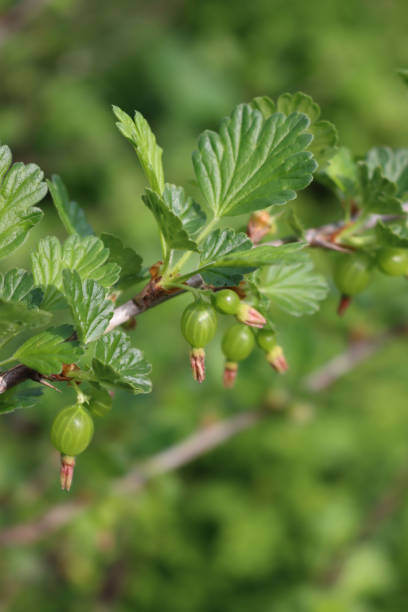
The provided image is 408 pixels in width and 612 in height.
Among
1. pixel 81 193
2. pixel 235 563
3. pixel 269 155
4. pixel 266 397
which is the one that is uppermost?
pixel 269 155

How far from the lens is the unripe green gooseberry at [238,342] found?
0.84m

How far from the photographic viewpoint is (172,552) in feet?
8.53

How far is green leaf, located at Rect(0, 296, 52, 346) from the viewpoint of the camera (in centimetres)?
57

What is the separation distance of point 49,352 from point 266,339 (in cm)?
31

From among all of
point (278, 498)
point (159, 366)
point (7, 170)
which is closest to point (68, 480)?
point (7, 170)

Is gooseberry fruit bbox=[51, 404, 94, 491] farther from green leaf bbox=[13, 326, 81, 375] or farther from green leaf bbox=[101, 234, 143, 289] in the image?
green leaf bbox=[101, 234, 143, 289]

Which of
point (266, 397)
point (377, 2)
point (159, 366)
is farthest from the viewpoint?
point (377, 2)

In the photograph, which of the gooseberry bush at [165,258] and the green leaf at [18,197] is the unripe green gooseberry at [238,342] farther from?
the green leaf at [18,197]

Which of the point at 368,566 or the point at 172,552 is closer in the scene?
the point at 368,566

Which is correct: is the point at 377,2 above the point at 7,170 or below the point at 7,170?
below

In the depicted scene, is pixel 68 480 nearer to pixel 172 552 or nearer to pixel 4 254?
pixel 4 254

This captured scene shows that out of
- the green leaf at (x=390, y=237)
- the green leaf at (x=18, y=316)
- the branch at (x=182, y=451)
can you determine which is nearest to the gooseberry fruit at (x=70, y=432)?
the green leaf at (x=18, y=316)

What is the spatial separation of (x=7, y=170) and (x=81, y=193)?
392 cm

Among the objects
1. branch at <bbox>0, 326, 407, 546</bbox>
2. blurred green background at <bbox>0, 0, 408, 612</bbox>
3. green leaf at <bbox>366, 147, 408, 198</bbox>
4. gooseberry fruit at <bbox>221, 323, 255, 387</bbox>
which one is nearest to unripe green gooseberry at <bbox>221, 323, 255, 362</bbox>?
gooseberry fruit at <bbox>221, 323, 255, 387</bbox>
